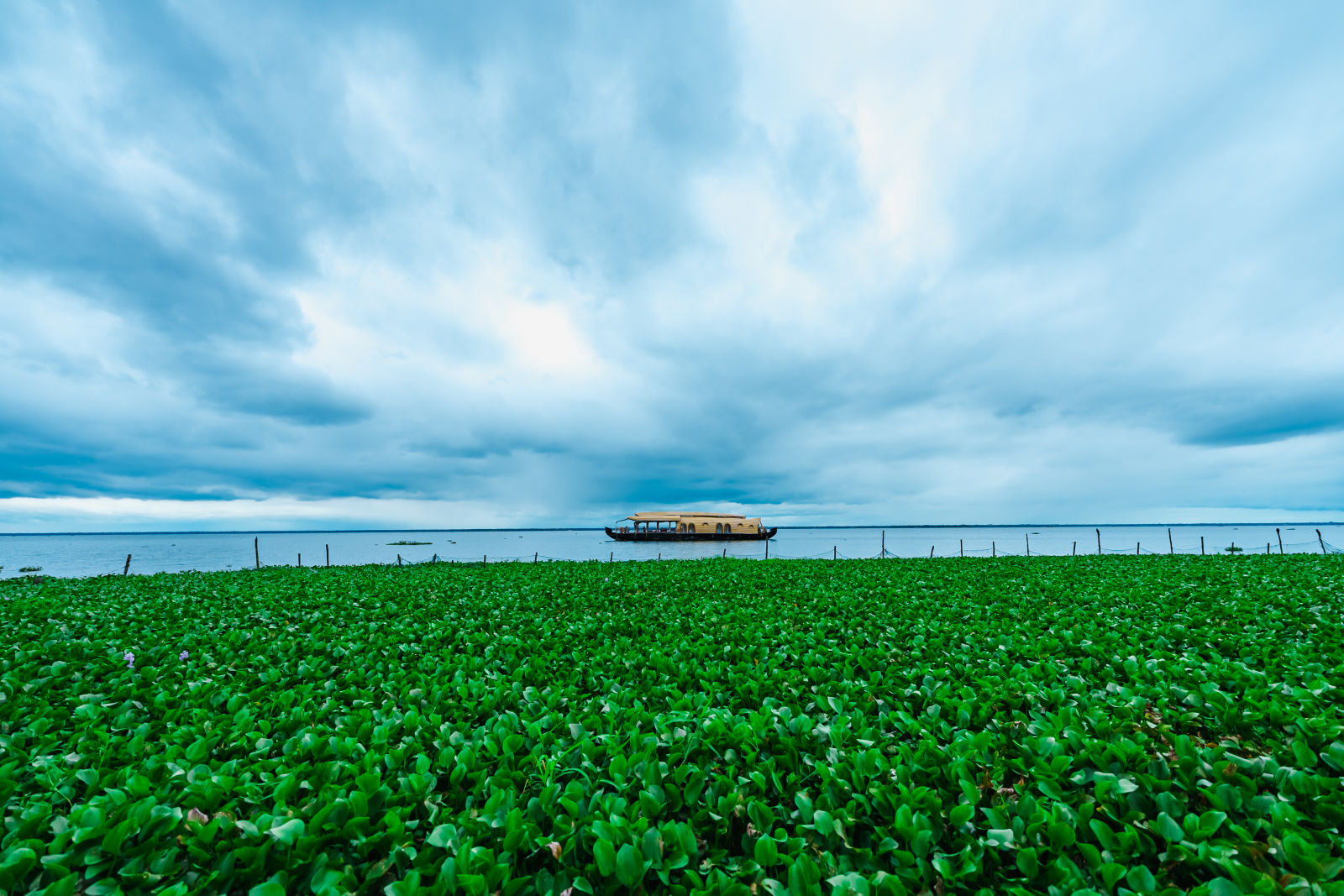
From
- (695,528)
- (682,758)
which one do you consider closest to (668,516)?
(695,528)

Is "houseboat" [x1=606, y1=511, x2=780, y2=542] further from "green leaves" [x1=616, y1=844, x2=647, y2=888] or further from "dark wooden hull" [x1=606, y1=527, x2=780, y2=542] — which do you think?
"green leaves" [x1=616, y1=844, x2=647, y2=888]

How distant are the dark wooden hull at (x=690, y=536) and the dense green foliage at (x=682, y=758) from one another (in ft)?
199

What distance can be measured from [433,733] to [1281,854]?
526 centimetres

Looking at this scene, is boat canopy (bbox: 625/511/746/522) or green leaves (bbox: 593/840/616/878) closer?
green leaves (bbox: 593/840/616/878)

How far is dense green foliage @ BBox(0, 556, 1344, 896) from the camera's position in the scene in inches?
108

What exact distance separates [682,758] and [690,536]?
65256 mm

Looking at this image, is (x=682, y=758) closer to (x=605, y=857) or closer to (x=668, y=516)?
(x=605, y=857)

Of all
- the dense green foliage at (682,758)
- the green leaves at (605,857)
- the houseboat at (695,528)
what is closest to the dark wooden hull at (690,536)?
the houseboat at (695,528)

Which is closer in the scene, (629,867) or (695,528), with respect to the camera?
(629,867)

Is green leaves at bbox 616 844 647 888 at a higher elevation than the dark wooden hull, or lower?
higher

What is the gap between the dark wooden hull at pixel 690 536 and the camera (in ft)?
226

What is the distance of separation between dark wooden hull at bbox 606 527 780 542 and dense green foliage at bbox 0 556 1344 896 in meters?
60.7

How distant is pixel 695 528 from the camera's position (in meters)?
69.5

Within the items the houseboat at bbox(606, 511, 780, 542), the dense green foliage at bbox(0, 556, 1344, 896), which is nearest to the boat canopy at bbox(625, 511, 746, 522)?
the houseboat at bbox(606, 511, 780, 542)
